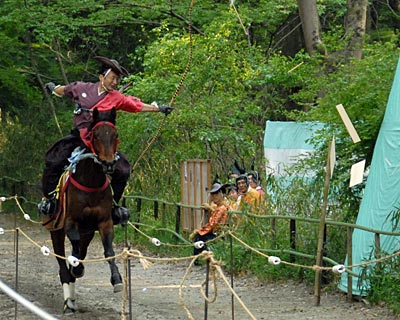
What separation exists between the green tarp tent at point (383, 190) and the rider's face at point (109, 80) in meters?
3.26

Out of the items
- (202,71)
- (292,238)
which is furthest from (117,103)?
(202,71)

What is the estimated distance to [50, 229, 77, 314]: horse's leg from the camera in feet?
40.1

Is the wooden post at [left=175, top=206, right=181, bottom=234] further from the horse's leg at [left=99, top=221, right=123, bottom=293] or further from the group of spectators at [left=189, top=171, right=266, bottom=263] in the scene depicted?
the horse's leg at [left=99, top=221, right=123, bottom=293]

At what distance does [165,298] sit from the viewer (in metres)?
14.0

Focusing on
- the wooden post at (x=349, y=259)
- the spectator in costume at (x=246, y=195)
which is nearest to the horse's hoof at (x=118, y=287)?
the wooden post at (x=349, y=259)

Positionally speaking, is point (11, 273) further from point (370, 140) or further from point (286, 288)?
point (370, 140)

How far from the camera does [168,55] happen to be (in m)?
21.6

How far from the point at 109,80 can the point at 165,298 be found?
3342 millimetres

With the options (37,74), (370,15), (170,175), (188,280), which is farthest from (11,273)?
(370,15)

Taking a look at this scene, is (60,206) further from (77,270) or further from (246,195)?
(246,195)

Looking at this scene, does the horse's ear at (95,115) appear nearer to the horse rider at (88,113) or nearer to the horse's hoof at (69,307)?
the horse rider at (88,113)

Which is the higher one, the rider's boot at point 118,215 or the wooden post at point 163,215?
the rider's boot at point 118,215

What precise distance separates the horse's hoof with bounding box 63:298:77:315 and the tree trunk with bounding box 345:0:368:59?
35.4 feet

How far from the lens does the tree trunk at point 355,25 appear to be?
21.4 meters
